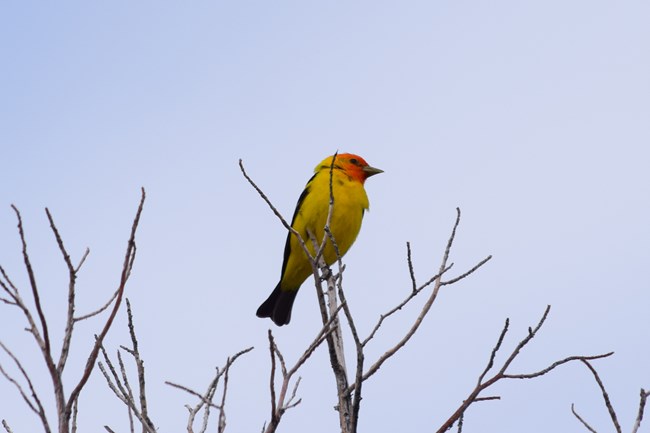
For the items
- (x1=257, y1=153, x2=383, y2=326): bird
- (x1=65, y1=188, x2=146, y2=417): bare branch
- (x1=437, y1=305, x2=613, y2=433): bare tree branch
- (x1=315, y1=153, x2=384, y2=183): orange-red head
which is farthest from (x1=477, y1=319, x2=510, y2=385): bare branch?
(x1=315, y1=153, x2=384, y2=183): orange-red head

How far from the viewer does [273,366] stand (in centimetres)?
197

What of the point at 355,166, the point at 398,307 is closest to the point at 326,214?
the point at 355,166

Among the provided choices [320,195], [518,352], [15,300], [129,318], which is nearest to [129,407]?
[129,318]

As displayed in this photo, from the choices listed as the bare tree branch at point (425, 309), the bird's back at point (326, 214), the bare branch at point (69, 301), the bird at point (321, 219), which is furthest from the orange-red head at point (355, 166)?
the bare branch at point (69, 301)

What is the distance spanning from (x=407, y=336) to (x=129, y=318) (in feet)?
3.81

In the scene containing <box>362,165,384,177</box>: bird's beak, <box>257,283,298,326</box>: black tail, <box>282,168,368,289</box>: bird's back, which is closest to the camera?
<box>282,168,368,289</box>: bird's back

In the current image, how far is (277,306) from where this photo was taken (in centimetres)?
714

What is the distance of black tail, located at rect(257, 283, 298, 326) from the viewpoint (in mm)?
7117

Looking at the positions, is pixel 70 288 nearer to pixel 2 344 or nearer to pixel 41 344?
pixel 41 344

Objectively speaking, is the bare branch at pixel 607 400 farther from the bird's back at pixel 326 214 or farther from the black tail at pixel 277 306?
the black tail at pixel 277 306

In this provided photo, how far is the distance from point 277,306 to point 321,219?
1.17 metres

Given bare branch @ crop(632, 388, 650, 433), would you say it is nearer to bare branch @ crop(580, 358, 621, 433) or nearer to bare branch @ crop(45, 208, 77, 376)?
bare branch @ crop(580, 358, 621, 433)

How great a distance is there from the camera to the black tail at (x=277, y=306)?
712 centimetres

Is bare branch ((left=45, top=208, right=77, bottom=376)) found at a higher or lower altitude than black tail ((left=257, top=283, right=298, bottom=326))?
lower
